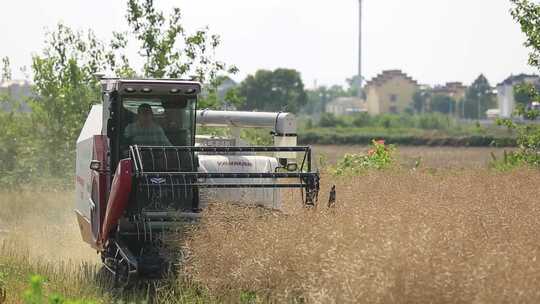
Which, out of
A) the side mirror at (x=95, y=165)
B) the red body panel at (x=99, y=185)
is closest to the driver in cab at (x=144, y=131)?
the red body panel at (x=99, y=185)

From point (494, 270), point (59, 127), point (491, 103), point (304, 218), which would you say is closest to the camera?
point (494, 270)

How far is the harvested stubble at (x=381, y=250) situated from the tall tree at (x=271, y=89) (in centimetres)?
9309

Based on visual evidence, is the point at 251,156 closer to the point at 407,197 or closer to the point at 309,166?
the point at 309,166

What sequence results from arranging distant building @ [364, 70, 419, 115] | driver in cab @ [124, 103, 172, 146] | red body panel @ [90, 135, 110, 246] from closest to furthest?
red body panel @ [90, 135, 110, 246] < driver in cab @ [124, 103, 172, 146] < distant building @ [364, 70, 419, 115]

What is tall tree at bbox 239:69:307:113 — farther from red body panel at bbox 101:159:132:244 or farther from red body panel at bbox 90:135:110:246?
red body panel at bbox 101:159:132:244

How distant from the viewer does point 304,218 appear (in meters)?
12.3

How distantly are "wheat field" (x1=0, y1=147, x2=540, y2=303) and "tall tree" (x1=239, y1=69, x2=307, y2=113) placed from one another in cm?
9074

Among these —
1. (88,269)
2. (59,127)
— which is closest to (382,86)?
(59,127)

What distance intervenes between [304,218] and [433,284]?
3.15m

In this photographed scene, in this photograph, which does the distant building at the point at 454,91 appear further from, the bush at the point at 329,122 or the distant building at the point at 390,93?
the bush at the point at 329,122

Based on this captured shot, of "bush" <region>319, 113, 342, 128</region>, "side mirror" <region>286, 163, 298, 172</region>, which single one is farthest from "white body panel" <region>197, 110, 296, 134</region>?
"bush" <region>319, 113, 342, 128</region>

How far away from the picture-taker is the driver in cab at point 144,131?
604 inches

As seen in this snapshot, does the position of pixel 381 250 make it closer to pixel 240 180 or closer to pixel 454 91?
pixel 240 180

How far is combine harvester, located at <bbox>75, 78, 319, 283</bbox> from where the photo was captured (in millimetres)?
14039
